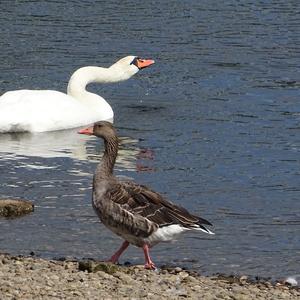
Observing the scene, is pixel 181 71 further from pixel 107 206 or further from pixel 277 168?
pixel 107 206

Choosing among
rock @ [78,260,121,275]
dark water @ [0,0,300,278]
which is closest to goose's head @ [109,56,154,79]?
dark water @ [0,0,300,278]

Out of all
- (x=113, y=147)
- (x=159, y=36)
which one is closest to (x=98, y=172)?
(x=113, y=147)

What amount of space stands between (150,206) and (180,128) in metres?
7.49

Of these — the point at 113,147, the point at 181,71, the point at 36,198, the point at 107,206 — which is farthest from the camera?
the point at 181,71

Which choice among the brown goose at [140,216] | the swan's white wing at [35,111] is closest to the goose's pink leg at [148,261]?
the brown goose at [140,216]

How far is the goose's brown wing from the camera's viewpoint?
1085cm

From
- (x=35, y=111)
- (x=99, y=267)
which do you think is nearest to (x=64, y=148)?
(x=35, y=111)

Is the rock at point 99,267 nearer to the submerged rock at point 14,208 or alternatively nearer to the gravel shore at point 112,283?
the gravel shore at point 112,283

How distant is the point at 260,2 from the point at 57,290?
69.2ft

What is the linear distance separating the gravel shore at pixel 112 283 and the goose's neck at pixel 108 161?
0.90 meters

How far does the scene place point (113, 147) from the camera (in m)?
11.7

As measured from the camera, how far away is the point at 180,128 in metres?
18.5

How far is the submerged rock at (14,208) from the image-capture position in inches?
515

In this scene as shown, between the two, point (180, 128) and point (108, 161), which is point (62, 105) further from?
point (108, 161)
